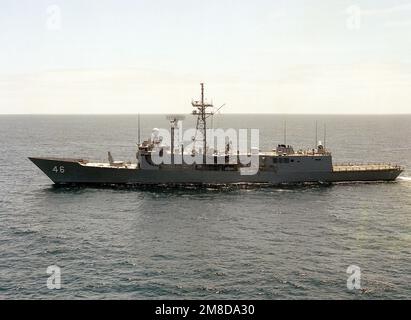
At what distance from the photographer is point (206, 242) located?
3534cm

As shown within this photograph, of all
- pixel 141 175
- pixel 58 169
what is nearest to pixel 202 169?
pixel 141 175

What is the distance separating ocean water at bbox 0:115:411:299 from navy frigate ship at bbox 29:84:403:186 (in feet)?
8.88

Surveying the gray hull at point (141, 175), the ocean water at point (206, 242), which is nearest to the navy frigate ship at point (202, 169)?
the gray hull at point (141, 175)

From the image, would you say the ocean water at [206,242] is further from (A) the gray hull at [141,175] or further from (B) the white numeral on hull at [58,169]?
(A) the gray hull at [141,175]

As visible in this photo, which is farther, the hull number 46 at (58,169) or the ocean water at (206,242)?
the hull number 46 at (58,169)

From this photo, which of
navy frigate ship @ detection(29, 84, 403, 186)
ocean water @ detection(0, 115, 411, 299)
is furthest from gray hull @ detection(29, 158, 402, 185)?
ocean water @ detection(0, 115, 411, 299)

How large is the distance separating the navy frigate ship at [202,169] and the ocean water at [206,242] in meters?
2.71

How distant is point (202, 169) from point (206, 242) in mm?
23674

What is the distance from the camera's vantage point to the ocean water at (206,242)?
27.2 m

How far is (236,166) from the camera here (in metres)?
59.2

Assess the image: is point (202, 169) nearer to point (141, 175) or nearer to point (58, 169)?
point (141, 175)

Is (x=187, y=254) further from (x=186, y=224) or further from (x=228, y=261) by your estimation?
(x=186, y=224)
